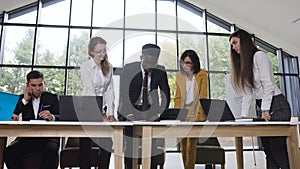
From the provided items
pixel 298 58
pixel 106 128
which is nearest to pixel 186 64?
pixel 106 128

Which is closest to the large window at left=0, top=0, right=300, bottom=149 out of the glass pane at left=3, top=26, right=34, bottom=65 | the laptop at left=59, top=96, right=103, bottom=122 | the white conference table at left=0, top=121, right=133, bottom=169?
the glass pane at left=3, top=26, right=34, bottom=65

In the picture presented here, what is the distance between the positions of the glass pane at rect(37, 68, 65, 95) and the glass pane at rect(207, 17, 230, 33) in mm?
3322

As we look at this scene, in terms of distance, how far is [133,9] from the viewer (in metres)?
5.90

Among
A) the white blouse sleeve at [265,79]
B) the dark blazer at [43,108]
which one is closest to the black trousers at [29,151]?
the dark blazer at [43,108]

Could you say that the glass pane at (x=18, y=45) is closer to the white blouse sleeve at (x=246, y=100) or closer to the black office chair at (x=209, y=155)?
the black office chair at (x=209, y=155)

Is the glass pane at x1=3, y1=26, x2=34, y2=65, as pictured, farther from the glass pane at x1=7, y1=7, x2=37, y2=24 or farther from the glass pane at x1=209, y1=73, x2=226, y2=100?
the glass pane at x1=209, y1=73, x2=226, y2=100

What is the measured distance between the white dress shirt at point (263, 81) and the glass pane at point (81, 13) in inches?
176

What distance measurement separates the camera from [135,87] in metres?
2.10

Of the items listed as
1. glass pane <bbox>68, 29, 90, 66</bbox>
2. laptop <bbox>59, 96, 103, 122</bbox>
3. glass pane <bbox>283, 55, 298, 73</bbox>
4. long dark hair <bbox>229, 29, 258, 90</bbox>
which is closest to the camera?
laptop <bbox>59, 96, 103, 122</bbox>

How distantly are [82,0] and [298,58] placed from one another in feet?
16.4

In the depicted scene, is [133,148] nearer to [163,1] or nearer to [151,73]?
[151,73]

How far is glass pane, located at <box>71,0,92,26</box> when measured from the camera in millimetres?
5613

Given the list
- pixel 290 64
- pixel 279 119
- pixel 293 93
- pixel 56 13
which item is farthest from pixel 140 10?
pixel 279 119

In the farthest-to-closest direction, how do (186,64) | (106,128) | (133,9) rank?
(133,9), (186,64), (106,128)
